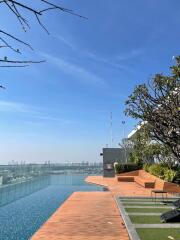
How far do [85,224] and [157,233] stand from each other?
283 cm

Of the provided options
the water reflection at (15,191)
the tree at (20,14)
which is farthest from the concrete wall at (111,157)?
the tree at (20,14)

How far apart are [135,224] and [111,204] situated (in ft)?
19.2

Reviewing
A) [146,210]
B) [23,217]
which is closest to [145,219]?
[146,210]

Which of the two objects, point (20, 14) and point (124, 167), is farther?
point (124, 167)

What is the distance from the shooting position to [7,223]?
15.3 metres

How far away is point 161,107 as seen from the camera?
13.4 m

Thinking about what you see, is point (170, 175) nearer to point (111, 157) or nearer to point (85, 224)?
point (85, 224)

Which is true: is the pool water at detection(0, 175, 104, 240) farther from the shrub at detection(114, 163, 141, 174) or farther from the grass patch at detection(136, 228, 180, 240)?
the shrub at detection(114, 163, 141, 174)

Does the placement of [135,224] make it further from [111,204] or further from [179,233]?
[111,204]

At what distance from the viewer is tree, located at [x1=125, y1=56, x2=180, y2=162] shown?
12262 mm

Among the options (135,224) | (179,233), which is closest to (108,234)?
(135,224)

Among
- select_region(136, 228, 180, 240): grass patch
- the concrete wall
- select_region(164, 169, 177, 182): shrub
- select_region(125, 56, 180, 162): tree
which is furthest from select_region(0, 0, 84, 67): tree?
the concrete wall

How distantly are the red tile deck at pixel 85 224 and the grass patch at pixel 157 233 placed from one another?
460mm

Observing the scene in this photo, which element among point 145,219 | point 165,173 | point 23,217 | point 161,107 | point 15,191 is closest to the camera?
point 145,219
